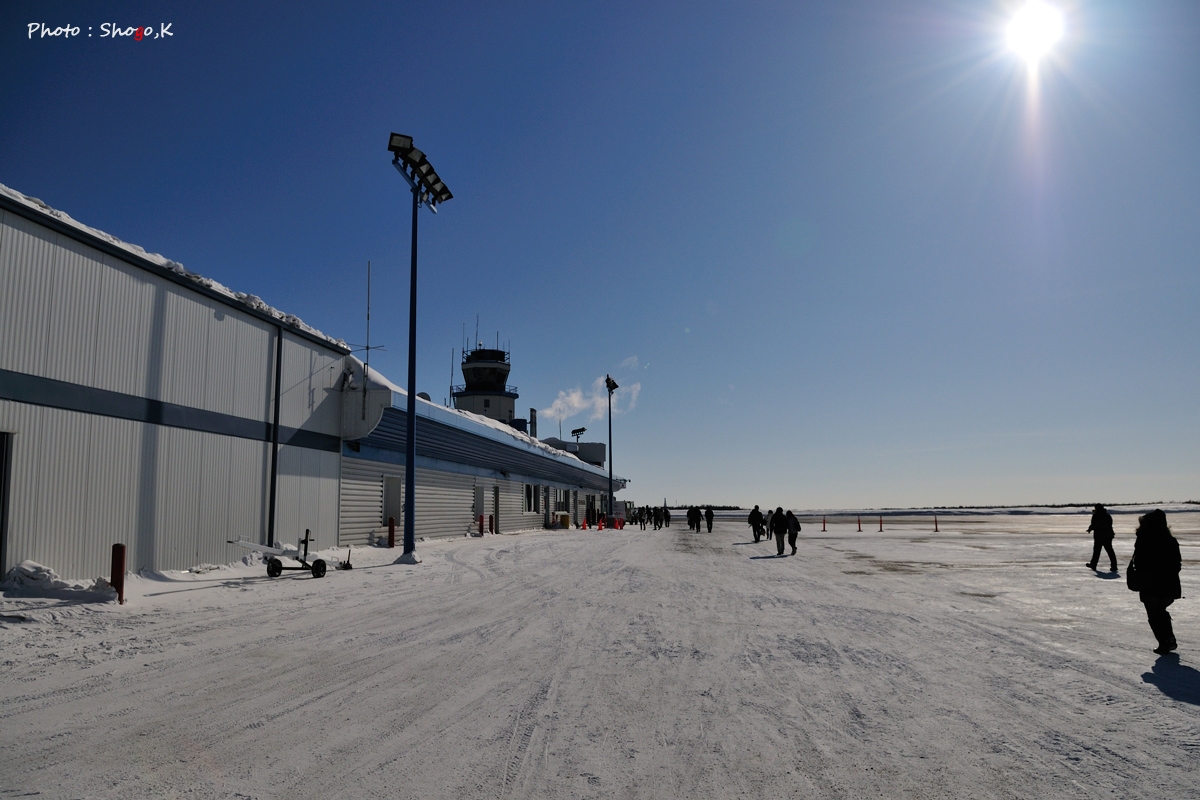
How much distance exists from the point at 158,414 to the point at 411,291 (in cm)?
695

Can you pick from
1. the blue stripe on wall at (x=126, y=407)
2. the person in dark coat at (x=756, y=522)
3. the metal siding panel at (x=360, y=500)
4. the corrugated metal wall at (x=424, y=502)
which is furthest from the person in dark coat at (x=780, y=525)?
the blue stripe on wall at (x=126, y=407)

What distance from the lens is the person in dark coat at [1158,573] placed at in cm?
733

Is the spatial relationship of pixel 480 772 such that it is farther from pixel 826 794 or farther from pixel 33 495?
pixel 33 495

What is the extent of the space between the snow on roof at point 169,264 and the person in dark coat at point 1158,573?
1663cm

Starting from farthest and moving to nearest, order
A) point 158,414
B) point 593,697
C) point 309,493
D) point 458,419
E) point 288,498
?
point 458,419
point 309,493
point 288,498
point 158,414
point 593,697

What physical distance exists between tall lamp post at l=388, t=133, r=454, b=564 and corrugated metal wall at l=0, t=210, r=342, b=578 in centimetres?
317

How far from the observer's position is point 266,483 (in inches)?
656

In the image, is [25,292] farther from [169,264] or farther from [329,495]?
[329,495]


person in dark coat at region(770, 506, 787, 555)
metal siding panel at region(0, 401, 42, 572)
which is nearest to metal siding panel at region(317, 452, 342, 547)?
metal siding panel at region(0, 401, 42, 572)

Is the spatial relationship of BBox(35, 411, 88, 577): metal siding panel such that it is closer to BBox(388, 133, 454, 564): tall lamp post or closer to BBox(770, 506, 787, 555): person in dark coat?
BBox(388, 133, 454, 564): tall lamp post

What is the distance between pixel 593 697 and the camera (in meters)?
5.68

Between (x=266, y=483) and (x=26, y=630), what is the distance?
890cm

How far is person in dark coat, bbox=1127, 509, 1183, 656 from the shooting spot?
→ 24.1 ft

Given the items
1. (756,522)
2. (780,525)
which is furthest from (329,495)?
(756,522)
